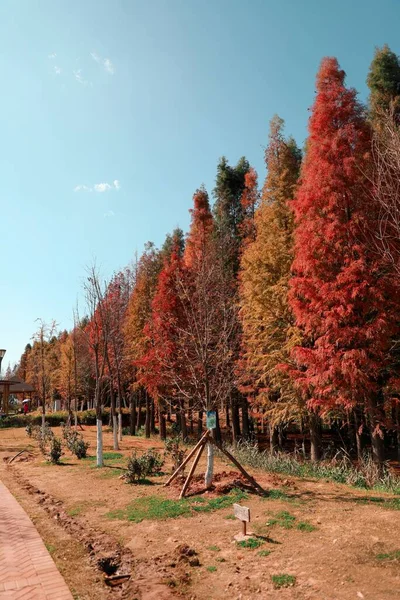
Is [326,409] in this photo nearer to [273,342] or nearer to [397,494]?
[397,494]

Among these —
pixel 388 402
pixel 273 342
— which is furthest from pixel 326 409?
pixel 273 342

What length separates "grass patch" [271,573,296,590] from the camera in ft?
17.4

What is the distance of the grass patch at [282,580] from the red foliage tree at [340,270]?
6.65m

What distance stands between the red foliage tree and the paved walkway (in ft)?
26.5

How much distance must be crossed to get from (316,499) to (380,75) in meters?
20.2

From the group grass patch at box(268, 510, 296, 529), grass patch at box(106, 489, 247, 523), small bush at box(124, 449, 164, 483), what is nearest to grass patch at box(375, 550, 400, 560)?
grass patch at box(268, 510, 296, 529)

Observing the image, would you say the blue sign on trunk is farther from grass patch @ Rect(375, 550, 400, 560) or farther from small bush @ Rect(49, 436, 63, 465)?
small bush @ Rect(49, 436, 63, 465)

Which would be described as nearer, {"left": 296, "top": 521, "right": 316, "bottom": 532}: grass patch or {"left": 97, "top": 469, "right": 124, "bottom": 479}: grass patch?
{"left": 296, "top": 521, "right": 316, "bottom": 532}: grass patch

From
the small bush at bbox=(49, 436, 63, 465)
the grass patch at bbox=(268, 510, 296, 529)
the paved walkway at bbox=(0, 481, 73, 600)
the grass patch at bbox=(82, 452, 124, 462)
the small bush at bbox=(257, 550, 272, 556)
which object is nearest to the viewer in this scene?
the paved walkway at bbox=(0, 481, 73, 600)

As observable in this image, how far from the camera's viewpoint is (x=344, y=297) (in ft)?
38.9

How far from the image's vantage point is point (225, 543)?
22.6ft

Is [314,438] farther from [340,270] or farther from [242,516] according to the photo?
[242,516]

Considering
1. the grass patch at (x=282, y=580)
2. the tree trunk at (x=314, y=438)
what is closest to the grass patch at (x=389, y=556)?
the grass patch at (x=282, y=580)

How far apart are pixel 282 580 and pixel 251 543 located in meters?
1.39
